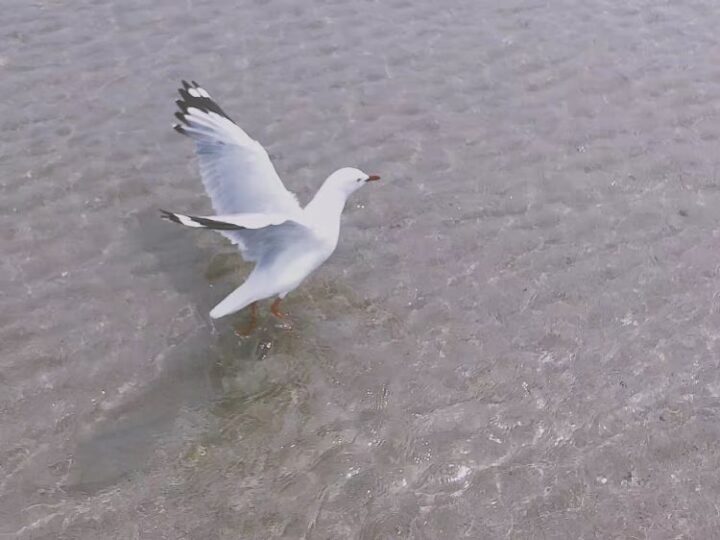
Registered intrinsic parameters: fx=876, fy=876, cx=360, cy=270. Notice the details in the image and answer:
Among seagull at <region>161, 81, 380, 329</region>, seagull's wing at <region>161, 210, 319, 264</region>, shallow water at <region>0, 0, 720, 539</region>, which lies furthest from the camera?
seagull at <region>161, 81, 380, 329</region>

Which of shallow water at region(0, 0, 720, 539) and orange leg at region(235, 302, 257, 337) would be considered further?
orange leg at region(235, 302, 257, 337)

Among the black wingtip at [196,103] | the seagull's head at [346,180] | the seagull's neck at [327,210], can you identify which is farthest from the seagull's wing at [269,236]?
the black wingtip at [196,103]

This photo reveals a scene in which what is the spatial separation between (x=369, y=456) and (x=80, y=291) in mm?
2633

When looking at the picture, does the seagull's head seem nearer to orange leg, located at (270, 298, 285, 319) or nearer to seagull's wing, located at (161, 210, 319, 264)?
seagull's wing, located at (161, 210, 319, 264)

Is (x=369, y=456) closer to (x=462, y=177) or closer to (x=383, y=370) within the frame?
(x=383, y=370)

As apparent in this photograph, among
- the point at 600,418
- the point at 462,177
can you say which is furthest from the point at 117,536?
the point at 462,177

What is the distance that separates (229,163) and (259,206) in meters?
0.44

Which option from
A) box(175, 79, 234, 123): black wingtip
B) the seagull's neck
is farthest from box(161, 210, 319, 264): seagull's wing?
box(175, 79, 234, 123): black wingtip

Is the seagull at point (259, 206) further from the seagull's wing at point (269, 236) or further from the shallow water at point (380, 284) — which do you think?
the shallow water at point (380, 284)

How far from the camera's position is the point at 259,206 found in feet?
21.2

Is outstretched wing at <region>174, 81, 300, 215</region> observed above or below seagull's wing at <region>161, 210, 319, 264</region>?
above

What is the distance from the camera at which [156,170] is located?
25.8 feet

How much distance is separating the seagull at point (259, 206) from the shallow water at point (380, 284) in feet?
1.34

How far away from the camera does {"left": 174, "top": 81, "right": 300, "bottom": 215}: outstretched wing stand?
6477 mm
